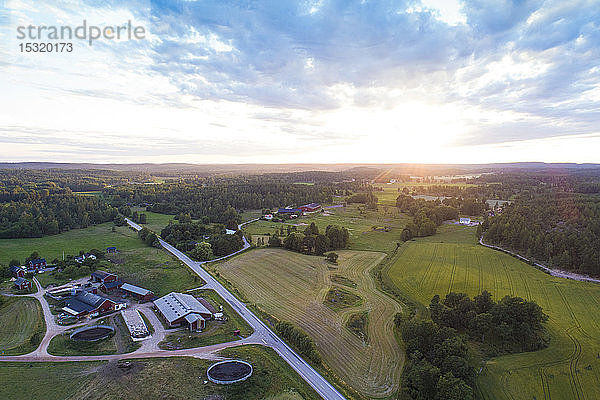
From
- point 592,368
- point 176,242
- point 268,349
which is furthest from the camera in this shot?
point 176,242

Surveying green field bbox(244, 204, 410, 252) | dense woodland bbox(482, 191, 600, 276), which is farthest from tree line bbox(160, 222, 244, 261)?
dense woodland bbox(482, 191, 600, 276)

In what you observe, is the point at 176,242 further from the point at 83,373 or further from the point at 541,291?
the point at 541,291

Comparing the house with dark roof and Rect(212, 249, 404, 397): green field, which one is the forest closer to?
Rect(212, 249, 404, 397): green field

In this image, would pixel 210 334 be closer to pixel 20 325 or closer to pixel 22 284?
pixel 20 325

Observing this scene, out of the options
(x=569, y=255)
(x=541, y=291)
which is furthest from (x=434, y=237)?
(x=541, y=291)

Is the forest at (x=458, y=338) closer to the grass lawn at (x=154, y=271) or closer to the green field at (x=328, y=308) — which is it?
the green field at (x=328, y=308)

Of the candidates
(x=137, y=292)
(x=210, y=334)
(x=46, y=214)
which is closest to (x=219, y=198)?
(x=46, y=214)
